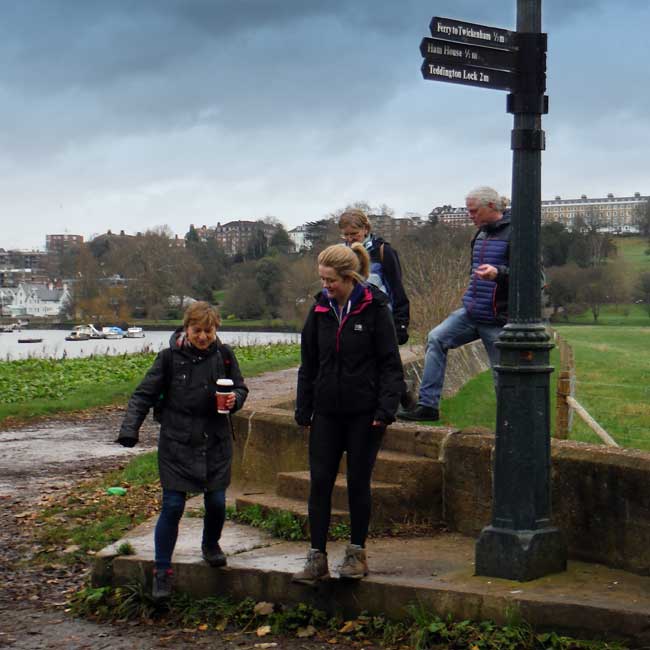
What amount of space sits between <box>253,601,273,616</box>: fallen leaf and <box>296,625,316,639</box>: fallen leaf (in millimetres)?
252

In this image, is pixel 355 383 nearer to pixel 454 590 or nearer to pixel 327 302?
pixel 327 302

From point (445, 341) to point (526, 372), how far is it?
225 centimetres

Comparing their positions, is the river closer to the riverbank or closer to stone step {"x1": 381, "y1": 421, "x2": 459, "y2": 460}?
the riverbank

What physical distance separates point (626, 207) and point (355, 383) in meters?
148

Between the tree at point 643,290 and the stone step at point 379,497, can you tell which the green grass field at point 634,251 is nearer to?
the tree at point 643,290

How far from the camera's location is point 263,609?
6262 mm

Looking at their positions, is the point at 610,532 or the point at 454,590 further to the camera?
the point at 610,532

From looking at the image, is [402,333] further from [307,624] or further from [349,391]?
[307,624]

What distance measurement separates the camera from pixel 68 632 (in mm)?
6281

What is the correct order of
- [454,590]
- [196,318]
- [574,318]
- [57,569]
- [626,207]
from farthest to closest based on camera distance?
[626,207]
[574,318]
[57,569]
[196,318]
[454,590]

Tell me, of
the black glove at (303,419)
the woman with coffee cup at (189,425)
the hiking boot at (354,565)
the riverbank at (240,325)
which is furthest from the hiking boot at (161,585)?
the riverbank at (240,325)

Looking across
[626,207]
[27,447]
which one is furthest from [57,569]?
[626,207]

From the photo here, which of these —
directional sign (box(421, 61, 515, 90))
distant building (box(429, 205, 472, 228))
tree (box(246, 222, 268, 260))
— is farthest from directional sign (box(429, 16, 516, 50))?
tree (box(246, 222, 268, 260))

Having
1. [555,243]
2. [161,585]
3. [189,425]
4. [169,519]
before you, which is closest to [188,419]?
[189,425]
